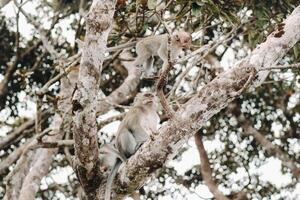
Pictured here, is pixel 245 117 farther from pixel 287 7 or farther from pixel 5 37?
pixel 5 37

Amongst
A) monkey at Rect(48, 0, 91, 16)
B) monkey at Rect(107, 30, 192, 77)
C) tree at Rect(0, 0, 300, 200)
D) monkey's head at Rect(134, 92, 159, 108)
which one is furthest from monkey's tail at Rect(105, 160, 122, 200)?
monkey at Rect(48, 0, 91, 16)

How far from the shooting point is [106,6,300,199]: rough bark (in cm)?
358

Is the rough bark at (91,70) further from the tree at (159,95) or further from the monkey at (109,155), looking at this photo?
the monkey at (109,155)

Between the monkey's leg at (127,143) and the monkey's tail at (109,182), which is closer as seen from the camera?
the monkey's tail at (109,182)

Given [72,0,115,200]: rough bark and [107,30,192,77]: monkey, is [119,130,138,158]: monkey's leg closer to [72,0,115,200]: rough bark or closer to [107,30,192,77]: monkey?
[107,30,192,77]: monkey

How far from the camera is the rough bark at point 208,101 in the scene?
141 inches

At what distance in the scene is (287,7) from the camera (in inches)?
233

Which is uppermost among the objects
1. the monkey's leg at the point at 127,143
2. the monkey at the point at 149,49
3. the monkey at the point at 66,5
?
the monkey at the point at 66,5

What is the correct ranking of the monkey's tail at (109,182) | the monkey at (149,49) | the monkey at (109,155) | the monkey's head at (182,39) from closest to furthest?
the monkey's tail at (109,182) → the monkey at (109,155) → the monkey's head at (182,39) → the monkey at (149,49)

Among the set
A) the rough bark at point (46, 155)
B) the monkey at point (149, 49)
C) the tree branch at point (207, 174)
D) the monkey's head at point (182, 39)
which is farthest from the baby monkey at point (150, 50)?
the tree branch at point (207, 174)

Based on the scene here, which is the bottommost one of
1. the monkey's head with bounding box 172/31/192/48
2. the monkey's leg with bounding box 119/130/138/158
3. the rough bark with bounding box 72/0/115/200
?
the rough bark with bounding box 72/0/115/200

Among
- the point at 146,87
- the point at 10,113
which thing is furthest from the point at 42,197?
the point at 146,87

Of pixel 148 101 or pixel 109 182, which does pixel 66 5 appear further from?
pixel 109 182

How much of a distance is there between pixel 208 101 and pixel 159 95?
1.11ft
